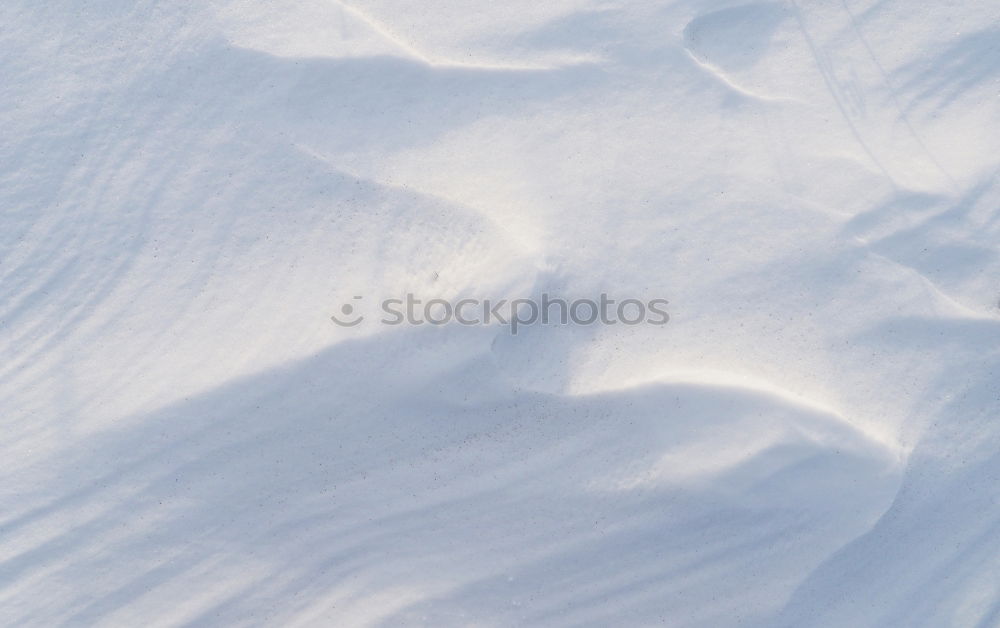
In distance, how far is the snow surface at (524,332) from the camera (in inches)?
105

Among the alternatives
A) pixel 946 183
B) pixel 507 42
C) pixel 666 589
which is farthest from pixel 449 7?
pixel 666 589

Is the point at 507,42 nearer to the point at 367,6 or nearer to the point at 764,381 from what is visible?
the point at 367,6

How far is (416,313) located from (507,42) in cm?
114

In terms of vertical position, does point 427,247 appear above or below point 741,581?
above

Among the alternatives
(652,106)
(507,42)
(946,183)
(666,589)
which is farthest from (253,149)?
(946,183)

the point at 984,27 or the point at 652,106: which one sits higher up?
the point at 984,27

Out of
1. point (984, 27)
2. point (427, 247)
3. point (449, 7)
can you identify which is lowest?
point (427, 247)

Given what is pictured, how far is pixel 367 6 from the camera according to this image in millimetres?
2732

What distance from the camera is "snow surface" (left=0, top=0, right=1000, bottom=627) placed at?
2.66 metres

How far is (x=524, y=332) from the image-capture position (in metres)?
2.67

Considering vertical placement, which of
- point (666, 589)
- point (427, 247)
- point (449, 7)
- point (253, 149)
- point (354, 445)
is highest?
point (449, 7)

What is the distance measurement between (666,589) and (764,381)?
35.3 inches

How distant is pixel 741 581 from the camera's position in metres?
2.64

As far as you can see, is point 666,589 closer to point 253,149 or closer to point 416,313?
point 416,313
